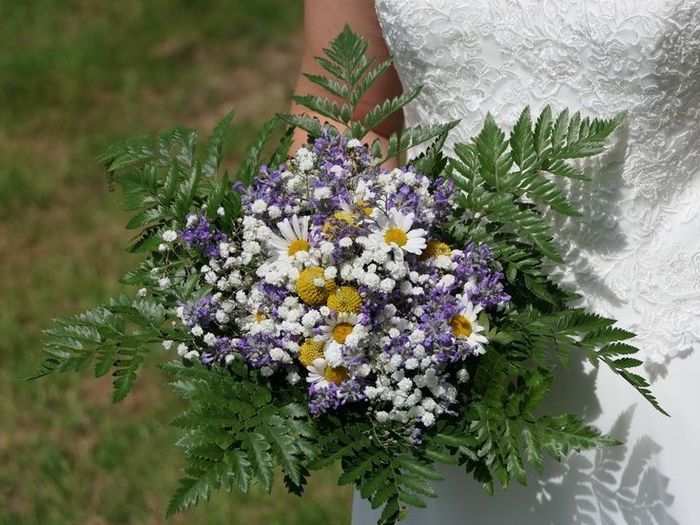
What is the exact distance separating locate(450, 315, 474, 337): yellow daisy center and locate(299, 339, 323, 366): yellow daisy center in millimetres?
205

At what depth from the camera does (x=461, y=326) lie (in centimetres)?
146

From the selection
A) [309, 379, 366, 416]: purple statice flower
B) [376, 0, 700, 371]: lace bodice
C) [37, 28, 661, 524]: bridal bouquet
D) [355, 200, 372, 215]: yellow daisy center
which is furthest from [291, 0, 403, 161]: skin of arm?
[309, 379, 366, 416]: purple statice flower

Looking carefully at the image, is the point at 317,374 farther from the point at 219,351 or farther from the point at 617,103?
the point at 617,103

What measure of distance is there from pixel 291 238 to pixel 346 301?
0.16 metres

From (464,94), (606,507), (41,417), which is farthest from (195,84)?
(606,507)

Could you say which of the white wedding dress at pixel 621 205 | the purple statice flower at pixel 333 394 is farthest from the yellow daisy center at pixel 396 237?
the white wedding dress at pixel 621 205

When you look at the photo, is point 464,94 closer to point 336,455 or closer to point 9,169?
point 336,455

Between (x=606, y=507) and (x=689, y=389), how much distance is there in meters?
0.26

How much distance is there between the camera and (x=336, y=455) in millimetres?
1429

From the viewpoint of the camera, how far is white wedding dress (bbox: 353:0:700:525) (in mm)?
1633

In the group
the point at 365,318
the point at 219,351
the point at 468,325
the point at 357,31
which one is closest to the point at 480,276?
the point at 468,325

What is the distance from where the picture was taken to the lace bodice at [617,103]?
5.29 feet

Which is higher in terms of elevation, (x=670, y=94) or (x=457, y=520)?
(x=670, y=94)

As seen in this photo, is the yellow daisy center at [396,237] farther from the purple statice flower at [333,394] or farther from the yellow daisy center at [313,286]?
the purple statice flower at [333,394]
